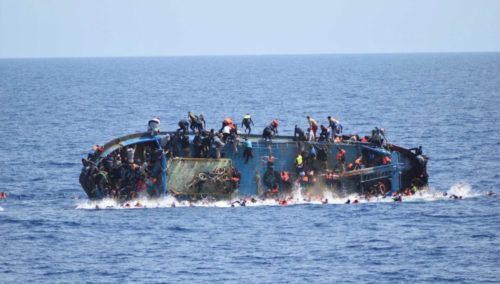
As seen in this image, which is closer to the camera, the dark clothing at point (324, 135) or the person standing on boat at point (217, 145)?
the person standing on boat at point (217, 145)

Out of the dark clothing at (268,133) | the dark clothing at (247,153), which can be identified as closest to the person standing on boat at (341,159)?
the dark clothing at (268,133)

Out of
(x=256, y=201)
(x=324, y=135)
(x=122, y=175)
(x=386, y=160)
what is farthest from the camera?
(x=324, y=135)

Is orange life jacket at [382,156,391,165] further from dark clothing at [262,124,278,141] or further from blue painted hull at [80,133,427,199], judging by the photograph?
dark clothing at [262,124,278,141]

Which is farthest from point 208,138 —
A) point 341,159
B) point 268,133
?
point 341,159

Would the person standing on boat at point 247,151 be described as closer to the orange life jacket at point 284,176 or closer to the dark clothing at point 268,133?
the dark clothing at point 268,133

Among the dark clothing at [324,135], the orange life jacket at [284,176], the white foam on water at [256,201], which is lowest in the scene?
the white foam on water at [256,201]

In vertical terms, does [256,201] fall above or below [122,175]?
below

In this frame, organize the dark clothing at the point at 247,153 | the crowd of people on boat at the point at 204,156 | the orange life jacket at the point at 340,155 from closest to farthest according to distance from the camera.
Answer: the crowd of people on boat at the point at 204,156
the dark clothing at the point at 247,153
the orange life jacket at the point at 340,155

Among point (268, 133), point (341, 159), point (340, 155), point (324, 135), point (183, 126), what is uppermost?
point (183, 126)

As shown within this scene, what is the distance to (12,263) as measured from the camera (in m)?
71.3

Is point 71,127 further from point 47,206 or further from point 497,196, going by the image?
point 497,196

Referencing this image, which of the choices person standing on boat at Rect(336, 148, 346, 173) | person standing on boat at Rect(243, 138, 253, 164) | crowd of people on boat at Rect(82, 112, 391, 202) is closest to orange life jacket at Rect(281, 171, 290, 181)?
crowd of people on boat at Rect(82, 112, 391, 202)

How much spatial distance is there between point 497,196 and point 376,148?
11614 mm

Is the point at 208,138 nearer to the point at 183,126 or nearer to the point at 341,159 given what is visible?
the point at 183,126
